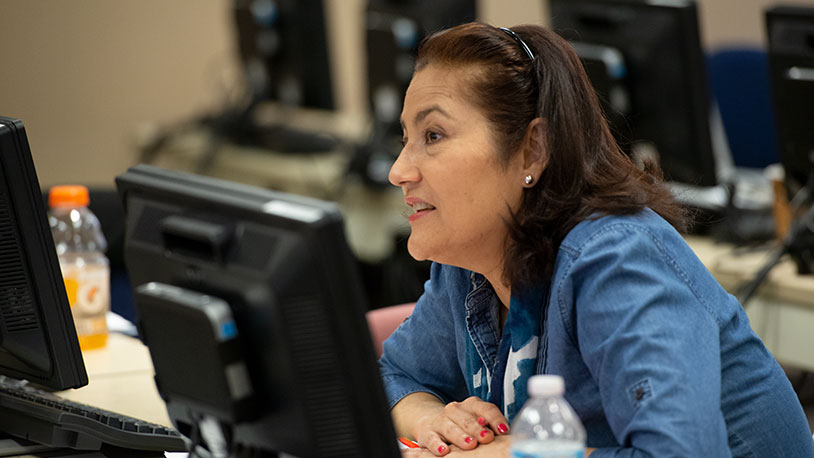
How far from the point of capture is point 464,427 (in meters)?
1.43

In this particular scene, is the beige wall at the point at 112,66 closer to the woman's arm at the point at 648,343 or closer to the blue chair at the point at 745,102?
the blue chair at the point at 745,102

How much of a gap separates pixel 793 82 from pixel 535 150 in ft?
4.51

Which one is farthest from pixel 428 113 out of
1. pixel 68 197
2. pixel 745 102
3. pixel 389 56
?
pixel 745 102

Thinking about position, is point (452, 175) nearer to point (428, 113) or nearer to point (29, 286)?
point (428, 113)

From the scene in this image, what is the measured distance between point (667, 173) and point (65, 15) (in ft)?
11.2

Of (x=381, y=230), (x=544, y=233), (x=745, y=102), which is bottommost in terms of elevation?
(x=381, y=230)

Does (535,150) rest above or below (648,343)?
above

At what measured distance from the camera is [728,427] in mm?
1344

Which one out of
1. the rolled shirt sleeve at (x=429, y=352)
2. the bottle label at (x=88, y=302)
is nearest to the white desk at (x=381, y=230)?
the bottle label at (x=88, y=302)

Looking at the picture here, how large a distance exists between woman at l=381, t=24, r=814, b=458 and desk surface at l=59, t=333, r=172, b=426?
533 millimetres

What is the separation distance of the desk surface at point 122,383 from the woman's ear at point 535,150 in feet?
2.36

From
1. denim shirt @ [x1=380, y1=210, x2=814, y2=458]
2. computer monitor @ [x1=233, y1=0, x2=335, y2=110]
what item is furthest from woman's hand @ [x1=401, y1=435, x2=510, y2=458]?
computer monitor @ [x1=233, y1=0, x2=335, y2=110]

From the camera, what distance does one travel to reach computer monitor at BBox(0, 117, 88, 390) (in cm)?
148

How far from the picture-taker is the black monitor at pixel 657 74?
8.87 feet
